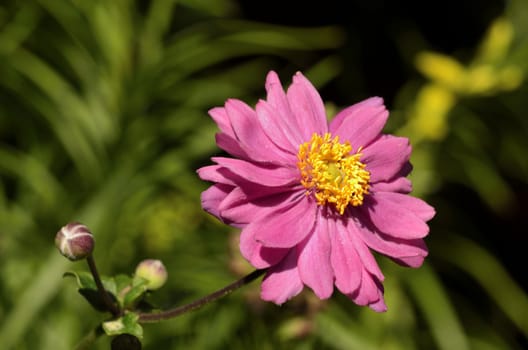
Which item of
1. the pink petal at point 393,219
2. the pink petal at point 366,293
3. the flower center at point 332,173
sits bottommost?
the pink petal at point 366,293

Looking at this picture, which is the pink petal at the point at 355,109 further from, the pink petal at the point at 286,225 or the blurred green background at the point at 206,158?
the blurred green background at the point at 206,158

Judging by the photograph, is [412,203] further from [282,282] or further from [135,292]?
[135,292]

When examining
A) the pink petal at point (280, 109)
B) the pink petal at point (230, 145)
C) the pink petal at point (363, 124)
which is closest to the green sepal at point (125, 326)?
the pink petal at point (230, 145)

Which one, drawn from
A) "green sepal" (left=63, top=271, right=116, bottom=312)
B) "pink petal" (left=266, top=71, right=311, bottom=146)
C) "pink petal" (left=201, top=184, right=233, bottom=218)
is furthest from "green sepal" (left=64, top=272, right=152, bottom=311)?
"pink petal" (left=266, top=71, right=311, bottom=146)

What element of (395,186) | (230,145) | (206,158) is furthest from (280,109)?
(206,158)

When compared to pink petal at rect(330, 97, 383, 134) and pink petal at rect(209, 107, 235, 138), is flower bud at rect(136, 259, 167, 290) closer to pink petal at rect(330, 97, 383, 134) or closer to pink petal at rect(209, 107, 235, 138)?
pink petal at rect(209, 107, 235, 138)
